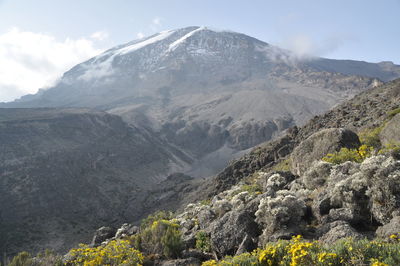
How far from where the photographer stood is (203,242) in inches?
390

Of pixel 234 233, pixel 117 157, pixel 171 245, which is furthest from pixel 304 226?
pixel 117 157

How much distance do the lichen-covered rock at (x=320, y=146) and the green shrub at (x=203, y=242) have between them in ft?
25.7

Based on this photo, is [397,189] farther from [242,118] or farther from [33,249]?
[242,118]

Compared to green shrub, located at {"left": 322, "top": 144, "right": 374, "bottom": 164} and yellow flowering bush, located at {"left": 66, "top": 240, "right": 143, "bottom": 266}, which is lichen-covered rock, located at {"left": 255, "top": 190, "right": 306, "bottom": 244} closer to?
yellow flowering bush, located at {"left": 66, "top": 240, "right": 143, "bottom": 266}

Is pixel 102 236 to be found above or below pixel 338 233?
below

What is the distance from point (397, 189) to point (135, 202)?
2925 inches

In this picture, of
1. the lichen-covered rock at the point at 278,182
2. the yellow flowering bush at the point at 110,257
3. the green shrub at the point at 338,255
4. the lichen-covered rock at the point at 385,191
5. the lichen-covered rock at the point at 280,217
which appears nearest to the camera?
the green shrub at the point at 338,255

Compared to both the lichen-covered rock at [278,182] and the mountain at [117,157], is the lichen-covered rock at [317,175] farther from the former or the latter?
the mountain at [117,157]

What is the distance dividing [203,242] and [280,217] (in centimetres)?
247

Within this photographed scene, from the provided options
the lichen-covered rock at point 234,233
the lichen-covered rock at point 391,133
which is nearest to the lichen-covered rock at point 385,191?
the lichen-covered rock at point 234,233

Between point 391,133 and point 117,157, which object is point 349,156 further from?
point 117,157

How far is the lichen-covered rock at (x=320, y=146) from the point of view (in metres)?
15.9

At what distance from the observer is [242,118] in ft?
577

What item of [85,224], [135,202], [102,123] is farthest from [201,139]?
[85,224]
